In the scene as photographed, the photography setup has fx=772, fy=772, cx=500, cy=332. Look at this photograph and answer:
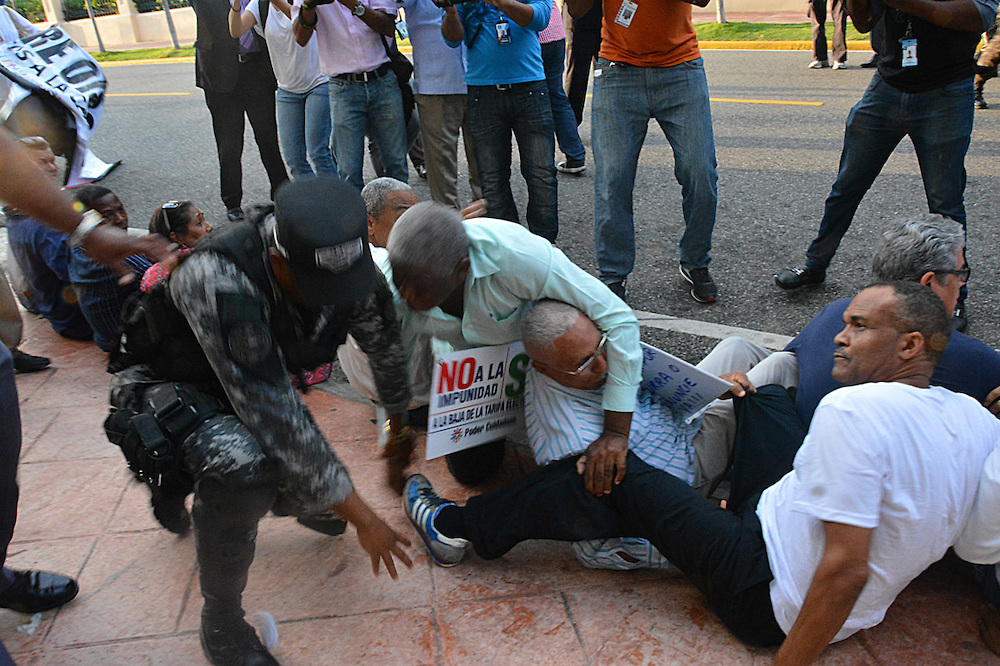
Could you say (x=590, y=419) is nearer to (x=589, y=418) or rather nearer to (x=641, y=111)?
(x=589, y=418)

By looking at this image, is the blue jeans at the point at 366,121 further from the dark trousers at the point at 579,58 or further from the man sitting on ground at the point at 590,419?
the man sitting on ground at the point at 590,419

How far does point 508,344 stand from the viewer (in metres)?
2.60

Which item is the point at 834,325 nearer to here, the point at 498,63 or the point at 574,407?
the point at 574,407

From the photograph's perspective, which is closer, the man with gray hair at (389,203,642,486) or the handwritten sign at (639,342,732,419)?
the man with gray hair at (389,203,642,486)

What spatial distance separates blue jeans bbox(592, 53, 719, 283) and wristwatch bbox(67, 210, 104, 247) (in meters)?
2.50

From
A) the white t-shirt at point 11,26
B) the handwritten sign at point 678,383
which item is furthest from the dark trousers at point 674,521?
the white t-shirt at point 11,26

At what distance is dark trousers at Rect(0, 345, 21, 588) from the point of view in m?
1.72

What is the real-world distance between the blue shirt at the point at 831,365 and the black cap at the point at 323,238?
1.50 metres

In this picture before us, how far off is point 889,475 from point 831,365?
0.72 metres

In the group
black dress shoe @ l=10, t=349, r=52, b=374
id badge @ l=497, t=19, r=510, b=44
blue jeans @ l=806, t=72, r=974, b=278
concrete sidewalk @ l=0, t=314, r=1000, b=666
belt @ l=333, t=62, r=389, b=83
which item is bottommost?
concrete sidewalk @ l=0, t=314, r=1000, b=666

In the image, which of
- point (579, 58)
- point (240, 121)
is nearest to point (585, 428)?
point (240, 121)

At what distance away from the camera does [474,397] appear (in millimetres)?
2590

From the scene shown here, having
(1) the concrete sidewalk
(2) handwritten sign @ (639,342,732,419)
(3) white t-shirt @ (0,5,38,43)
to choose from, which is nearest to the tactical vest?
(1) the concrete sidewalk

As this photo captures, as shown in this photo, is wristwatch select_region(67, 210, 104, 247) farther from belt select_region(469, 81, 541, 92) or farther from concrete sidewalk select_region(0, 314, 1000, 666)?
belt select_region(469, 81, 541, 92)
